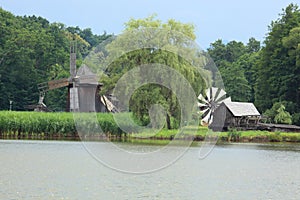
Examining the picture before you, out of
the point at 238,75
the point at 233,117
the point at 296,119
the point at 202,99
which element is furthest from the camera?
the point at 238,75

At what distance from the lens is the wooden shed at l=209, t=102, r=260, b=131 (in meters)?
51.9

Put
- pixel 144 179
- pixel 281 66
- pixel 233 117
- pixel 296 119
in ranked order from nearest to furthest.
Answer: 1. pixel 144 179
2. pixel 233 117
3. pixel 296 119
4. pixel 281 66

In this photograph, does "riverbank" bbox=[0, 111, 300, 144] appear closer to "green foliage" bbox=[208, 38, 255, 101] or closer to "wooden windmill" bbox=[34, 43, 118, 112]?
"wooden windmill" bbox=[34, 43, 118, 112]

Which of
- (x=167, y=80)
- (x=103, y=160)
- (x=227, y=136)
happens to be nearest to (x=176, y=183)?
(x=103, y=160)

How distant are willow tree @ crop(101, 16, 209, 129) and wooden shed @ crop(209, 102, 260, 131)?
464 inches

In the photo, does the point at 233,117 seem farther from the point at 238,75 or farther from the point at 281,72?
the point at 238,75

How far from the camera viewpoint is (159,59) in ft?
126

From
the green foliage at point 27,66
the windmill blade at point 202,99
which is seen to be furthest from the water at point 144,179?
the green foliage at point 27,66

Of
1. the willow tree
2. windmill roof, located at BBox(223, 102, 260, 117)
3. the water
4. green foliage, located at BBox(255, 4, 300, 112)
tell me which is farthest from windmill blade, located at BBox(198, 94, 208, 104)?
the water

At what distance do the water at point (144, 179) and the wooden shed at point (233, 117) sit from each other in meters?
25.5

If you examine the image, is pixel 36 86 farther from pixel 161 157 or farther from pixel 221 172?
pixel 221 172

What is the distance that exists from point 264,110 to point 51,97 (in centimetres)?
2251

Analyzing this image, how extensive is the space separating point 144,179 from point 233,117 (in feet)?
115

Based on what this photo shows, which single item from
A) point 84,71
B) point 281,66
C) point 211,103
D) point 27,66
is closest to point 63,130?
point 84,71
